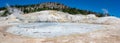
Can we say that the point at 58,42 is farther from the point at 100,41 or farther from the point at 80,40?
the point at 100,41

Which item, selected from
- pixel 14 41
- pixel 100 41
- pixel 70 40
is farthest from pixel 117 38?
pixel 14 41

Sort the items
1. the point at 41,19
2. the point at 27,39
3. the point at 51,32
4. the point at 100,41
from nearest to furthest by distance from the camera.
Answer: the point at 100,41 → the point at 27,39 → the point at 51,32 → the point at 41,19

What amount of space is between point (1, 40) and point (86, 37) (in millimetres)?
7579

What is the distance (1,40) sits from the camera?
2634 cm

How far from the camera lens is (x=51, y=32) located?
3066cm

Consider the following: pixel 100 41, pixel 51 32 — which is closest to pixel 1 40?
pixel 51 32

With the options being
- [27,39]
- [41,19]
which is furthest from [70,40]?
[41,19]

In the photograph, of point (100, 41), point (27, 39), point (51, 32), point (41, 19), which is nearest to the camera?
point (100, 41)

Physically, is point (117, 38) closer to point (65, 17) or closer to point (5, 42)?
point (5, 42)

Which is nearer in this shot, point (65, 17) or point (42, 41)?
point (42, 41)

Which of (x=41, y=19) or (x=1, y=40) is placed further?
(x=41, y=19)

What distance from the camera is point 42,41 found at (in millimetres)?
25250

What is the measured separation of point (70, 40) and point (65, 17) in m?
26.3

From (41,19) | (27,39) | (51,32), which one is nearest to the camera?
(27,39)
